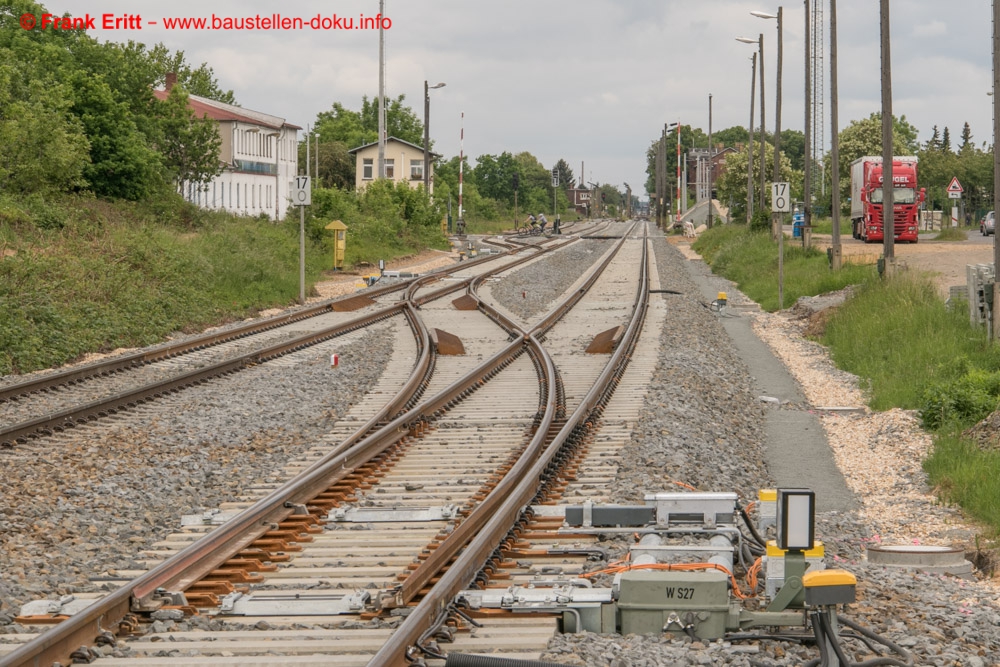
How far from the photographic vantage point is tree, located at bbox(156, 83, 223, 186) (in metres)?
47.5

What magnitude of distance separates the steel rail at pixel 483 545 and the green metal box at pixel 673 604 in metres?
0.96

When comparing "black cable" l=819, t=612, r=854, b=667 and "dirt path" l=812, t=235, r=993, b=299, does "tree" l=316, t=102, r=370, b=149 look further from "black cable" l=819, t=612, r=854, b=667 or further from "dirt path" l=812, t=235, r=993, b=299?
"black cable" l=819, t=612, r=854, b=667

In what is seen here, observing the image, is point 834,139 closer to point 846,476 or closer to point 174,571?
point 846,476

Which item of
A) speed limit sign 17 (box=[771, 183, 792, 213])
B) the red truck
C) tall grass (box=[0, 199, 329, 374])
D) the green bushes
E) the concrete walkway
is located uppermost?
the red truck

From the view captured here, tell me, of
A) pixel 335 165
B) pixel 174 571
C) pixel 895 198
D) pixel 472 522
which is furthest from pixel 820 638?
pixel 335 165

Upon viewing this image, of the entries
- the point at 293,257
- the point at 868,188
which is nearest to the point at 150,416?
the point at 293,257

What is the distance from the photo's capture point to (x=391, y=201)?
5725 cm

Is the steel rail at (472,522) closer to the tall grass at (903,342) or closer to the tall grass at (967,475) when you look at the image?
the tall grass at (967,475)

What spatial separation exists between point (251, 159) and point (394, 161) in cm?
2394

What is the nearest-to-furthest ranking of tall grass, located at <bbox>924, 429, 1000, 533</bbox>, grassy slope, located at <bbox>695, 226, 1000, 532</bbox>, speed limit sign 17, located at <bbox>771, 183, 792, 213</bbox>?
tall grass, located at <bbox>924, 429, 1000, 533</bbox> < grassy slope, located at <bbox>695, 226, 1000, 532</bbox> < speed limit sign 17, located at <bbox>771, 183, 792, 213</bbox>

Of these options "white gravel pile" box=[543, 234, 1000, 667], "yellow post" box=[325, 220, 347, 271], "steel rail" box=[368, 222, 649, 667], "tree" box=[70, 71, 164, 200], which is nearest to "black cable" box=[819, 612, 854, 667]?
"white gravel pile" box=[543, 234, 1000, 667]

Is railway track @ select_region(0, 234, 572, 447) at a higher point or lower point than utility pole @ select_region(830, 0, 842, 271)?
lower

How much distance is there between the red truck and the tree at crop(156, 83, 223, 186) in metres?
25.3

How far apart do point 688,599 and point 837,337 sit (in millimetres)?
16603
